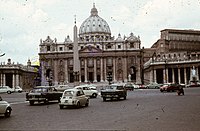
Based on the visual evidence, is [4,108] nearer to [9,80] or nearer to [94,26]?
[9,80]

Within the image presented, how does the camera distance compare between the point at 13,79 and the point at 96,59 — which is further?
the point at 96,59

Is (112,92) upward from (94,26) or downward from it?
downward

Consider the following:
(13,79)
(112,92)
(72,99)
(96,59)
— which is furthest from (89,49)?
(72,99)

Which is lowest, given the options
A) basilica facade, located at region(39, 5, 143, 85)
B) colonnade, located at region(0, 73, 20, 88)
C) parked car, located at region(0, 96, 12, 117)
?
parked car, located at region(0, 96, 12, 117)

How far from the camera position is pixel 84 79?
121m

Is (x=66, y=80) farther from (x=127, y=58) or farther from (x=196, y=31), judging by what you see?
(x=196, y=31)

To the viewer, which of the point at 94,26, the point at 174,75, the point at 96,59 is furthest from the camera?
the point at 94,26

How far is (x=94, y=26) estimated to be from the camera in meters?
139

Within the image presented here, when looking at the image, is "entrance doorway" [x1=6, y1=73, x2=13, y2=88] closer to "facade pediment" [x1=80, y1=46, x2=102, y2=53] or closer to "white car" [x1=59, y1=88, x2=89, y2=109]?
"facade pediment" [x1=80, y1=46, x2=102, y2=53]

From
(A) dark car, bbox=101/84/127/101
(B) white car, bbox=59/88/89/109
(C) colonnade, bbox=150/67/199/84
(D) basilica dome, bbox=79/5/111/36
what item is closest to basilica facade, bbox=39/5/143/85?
(C) colonnade, bbox=150/67/199/84

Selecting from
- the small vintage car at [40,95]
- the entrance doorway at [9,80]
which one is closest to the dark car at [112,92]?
the small vintage car at [40,95]

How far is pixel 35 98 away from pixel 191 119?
15.1 m

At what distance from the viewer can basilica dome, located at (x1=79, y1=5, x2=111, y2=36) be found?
13850 centimetres

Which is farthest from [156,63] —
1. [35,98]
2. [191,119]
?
[191,119]
